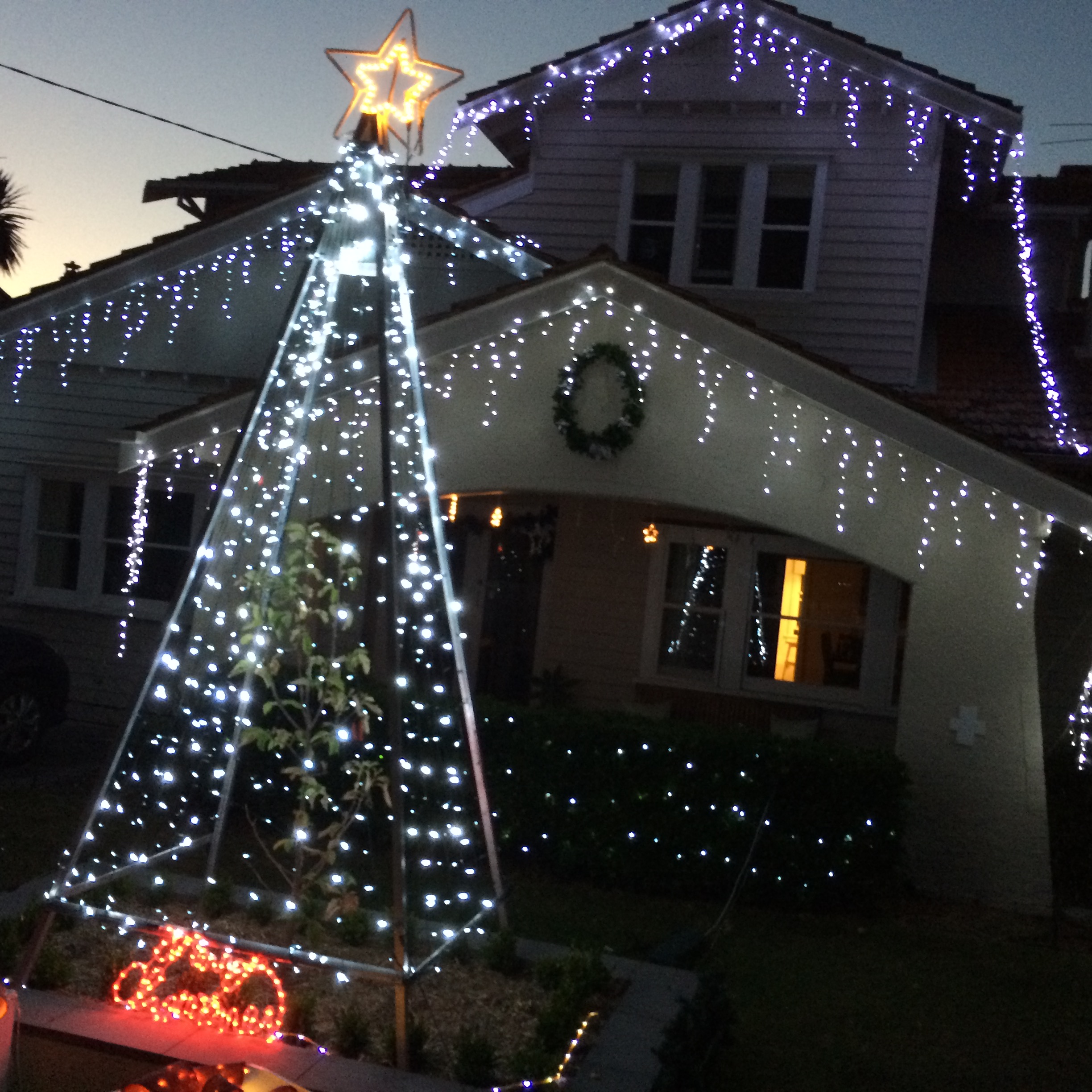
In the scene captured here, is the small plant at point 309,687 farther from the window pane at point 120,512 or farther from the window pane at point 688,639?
the window pane at point 120,512

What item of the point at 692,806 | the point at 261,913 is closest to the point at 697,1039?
the point at 261,913

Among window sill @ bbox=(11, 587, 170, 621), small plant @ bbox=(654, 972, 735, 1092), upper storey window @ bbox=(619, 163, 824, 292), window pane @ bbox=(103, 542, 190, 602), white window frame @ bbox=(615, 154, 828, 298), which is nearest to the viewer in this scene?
small plant @ bbox=(654, 972, 735, 1092)

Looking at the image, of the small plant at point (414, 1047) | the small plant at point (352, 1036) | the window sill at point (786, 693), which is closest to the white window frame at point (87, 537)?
the window sill at point (786, 693)

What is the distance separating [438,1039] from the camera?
533 centimetres

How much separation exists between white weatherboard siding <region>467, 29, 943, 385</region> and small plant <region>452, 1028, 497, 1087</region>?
8.62m

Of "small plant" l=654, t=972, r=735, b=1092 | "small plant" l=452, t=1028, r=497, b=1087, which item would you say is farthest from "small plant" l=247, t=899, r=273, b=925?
"small plant" l=654, t=972, r=735, b=1092

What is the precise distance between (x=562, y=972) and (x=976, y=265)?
34.0ft

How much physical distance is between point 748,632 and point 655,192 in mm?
4379

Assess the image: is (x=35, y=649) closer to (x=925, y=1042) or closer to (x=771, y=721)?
(x=771, y=721)

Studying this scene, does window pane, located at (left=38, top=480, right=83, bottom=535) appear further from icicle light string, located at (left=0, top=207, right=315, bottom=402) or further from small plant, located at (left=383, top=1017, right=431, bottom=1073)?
small plant, located at (left=383, top=1017, right=431, bottom=1073)

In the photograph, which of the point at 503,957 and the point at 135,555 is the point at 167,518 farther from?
the point at 503,957

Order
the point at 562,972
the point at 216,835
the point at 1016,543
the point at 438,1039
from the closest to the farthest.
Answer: the point at 438,1039 < the point at 562,972 < the point at 216,835 < the point at 1016,543

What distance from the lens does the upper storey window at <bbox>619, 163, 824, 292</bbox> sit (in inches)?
491

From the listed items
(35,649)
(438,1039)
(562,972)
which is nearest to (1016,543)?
(562,972)
